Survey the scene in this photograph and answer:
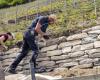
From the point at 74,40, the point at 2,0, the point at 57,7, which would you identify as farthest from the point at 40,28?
the point at 2,0

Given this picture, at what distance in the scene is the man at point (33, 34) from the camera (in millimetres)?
11383

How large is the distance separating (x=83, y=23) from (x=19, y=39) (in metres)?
2.11

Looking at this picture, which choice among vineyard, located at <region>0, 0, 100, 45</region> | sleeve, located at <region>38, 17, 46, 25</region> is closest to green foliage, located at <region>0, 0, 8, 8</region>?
vineyard, located at <region>0, 0, 100, 45</region>

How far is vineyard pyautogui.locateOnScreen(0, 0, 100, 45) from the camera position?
1271 cm

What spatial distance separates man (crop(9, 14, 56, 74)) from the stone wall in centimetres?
60

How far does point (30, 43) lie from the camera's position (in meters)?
11.6

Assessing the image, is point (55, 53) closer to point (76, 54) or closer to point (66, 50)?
point (66, 50)

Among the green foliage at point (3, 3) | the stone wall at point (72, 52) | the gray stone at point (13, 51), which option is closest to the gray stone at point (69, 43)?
the stone wall at point (72, 52)

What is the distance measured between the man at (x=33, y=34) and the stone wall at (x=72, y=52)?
596 mm

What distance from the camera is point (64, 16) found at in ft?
44.6

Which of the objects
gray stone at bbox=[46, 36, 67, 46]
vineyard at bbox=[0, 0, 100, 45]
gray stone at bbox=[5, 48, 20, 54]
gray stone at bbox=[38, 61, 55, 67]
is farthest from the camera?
gray stone at bbox=[5, 48, 20, 54]

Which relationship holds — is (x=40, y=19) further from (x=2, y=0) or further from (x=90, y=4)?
(x=2, y=0)

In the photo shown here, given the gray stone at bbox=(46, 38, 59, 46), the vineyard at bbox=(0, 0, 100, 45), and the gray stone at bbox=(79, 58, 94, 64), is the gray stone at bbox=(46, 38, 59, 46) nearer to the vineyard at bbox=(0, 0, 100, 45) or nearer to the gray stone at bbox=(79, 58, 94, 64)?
the vineyard at bbox=(0, 0, 100, 45)

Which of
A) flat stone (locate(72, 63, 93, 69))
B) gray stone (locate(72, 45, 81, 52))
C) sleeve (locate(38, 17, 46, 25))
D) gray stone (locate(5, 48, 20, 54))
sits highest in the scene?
sleeve (locate(38, 17, 46, 25))
